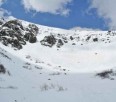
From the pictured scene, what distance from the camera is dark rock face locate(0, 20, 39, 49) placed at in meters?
73.2

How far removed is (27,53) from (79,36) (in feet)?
98.2

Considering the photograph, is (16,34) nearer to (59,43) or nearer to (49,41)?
(49,41)

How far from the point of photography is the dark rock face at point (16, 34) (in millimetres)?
73250

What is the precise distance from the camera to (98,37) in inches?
3580

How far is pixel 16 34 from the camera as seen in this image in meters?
78.2

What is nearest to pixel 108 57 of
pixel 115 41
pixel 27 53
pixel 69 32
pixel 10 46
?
pixel 115 41

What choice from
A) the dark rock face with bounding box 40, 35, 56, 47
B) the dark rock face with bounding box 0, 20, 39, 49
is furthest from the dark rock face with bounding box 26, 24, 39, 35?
the dark rock face with bounding box 40, 35, 56, 47

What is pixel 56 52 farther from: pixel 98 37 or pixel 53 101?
pixel 53 101

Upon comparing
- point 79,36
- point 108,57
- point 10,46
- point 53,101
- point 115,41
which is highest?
point 79,36

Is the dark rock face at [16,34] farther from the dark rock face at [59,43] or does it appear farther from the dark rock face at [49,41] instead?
the dark rock face at [59,43]

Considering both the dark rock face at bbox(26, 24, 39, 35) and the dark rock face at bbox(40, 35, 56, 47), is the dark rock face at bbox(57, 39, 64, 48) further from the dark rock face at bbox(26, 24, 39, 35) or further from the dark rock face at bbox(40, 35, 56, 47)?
the dark rock face at bbox(26, 24, 39, 35)

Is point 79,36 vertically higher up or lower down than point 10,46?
higher up

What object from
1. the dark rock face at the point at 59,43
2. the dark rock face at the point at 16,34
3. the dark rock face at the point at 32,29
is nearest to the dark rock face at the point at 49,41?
the dark rock face at the point at 59,43

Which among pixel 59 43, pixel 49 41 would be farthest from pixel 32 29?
pixel 59 43
